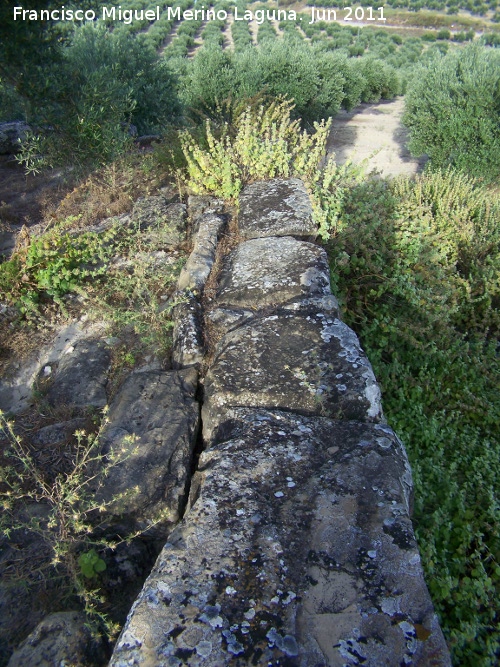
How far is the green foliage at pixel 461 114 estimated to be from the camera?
9.41 metres

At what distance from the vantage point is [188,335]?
3414 millimetres

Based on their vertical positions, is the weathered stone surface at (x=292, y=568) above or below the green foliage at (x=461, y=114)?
below

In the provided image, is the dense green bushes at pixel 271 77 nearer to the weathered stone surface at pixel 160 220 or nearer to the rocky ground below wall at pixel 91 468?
the weathered stone surface at pixel 160 220

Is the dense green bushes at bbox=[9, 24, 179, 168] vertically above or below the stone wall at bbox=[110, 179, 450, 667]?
above

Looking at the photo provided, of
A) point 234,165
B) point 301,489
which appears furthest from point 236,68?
point 301,489

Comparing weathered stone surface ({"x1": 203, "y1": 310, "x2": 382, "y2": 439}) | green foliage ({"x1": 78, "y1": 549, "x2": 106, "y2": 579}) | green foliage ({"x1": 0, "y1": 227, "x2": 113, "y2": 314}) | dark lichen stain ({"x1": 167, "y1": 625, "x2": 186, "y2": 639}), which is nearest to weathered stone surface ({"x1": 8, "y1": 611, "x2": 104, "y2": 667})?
green foliage ({"x1": 78, "y1": 549, "x2": 106, "y2": 579})

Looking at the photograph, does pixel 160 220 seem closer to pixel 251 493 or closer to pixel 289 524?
pixel 251 493

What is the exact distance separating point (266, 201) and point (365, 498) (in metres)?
3.13

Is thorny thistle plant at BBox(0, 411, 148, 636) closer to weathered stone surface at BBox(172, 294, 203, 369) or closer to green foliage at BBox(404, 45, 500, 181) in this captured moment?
weathered stone surface at BBox(172, 294, 203, 369)

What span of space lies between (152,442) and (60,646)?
1031mm

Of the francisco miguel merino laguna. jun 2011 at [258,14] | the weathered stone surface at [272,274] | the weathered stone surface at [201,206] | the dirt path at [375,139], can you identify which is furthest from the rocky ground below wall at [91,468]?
the francisco miguel merino laguna. jun 2011 at [258,14]

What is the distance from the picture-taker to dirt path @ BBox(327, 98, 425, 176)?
1151 cm

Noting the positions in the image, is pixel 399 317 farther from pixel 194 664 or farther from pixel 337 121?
pixel 337 121

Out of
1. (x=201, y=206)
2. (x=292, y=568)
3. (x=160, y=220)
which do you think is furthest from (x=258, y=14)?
(x=292, y=568)
